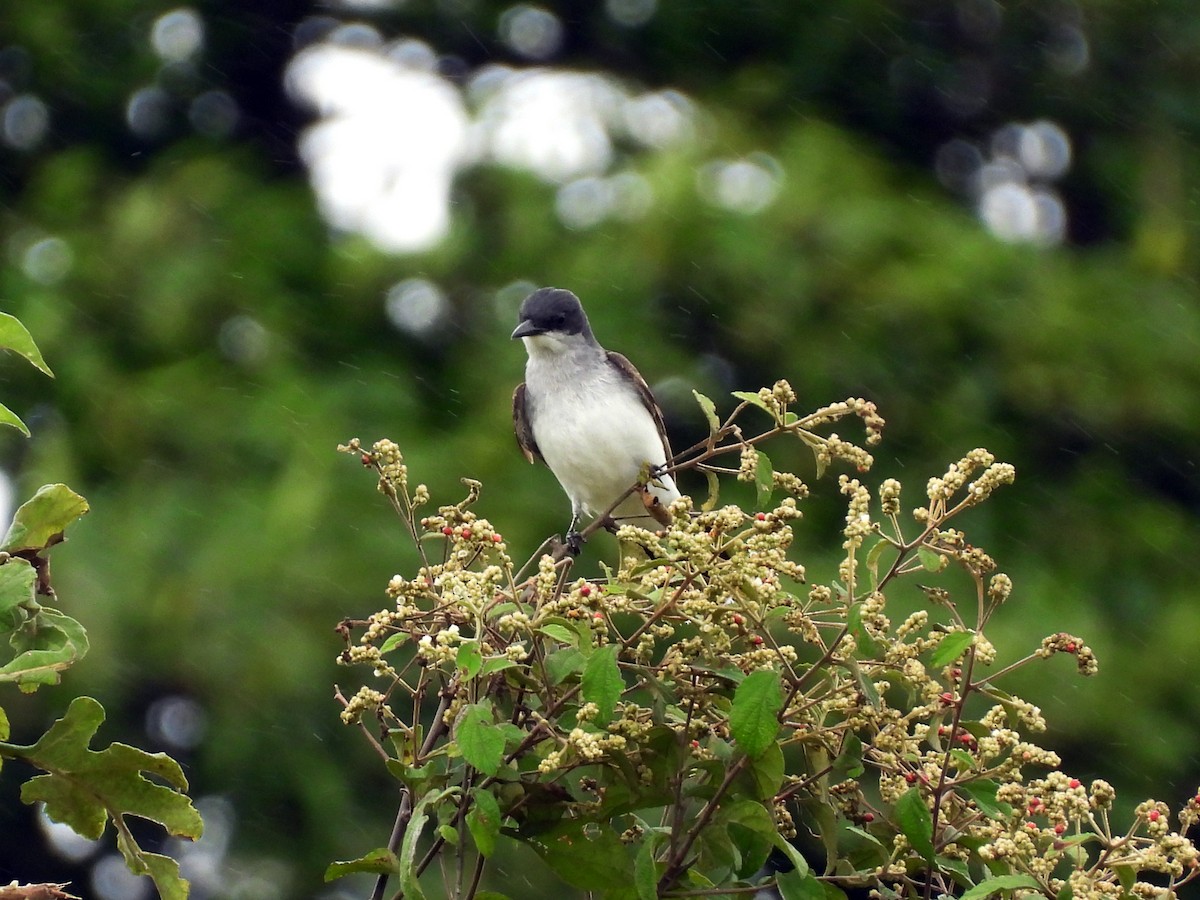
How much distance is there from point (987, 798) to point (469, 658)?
553mm

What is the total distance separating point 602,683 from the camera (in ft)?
4.71

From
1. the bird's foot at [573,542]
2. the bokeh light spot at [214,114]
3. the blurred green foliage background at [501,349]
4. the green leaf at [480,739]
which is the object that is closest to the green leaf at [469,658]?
the green leaf at [480,739]

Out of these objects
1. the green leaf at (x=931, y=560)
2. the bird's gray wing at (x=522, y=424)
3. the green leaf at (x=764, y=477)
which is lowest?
the bird's gray wing at (x=522, y=424)

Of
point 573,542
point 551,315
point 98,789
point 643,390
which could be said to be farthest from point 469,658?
point 643,390

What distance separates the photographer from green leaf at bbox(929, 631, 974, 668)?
1.48 meters

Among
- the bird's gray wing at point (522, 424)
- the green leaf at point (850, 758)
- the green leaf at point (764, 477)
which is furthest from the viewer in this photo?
the bird's gray wing at point (522, 424)

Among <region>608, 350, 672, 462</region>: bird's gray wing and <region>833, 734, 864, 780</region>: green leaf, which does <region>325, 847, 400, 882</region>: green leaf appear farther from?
<region>608, 350, 672, 462</region>: bird's gray wing

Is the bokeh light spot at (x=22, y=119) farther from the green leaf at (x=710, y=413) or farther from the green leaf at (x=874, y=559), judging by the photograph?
the green leaf at (x=874, y=559)

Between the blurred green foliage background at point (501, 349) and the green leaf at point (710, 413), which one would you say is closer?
the green leaf at point (710, 413)

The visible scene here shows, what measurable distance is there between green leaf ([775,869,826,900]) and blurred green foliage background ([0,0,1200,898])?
4.54 metres

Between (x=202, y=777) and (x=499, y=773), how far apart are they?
556 cm

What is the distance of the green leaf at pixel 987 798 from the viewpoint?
5.10 ft

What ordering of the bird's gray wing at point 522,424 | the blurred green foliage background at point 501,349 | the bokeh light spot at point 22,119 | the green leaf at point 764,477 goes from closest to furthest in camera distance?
the green leaf at point 764,477, the bird's gray wing at point 522,424, the blurred green foliage background at point 501,349, the bokeh light spot at point 22,119

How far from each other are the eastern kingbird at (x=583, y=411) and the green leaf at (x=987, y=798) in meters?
2.97
